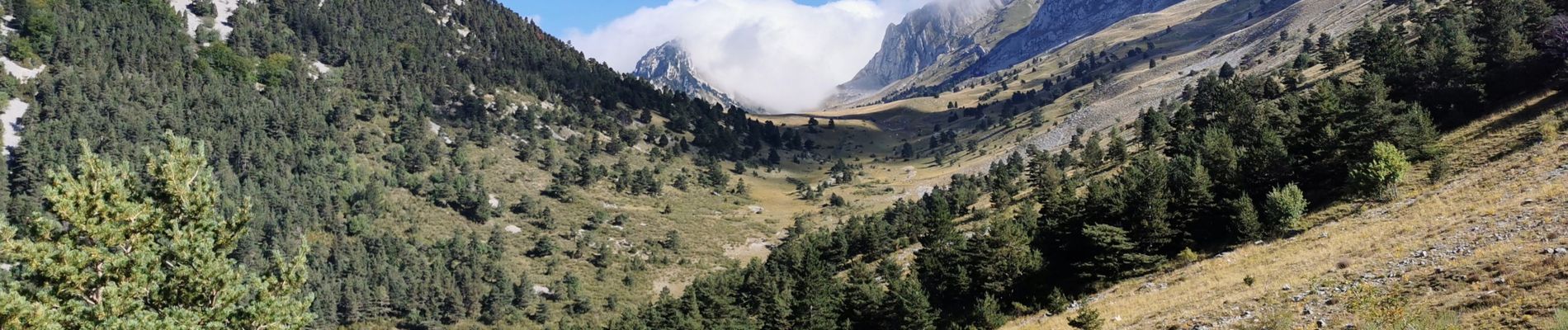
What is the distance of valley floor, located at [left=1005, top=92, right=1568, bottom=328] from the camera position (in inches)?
771

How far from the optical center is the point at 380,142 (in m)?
114

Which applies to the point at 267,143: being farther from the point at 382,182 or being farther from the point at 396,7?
the point at 396,7

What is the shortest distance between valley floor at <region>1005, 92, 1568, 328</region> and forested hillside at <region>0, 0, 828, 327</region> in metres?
61.2

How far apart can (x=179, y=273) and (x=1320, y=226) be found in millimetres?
45890

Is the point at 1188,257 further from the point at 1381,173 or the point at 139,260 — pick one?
the point at 139,260

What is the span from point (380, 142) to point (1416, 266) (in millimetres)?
119417

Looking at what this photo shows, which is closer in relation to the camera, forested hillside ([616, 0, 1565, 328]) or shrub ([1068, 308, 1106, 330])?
shrub ([1068, 308, 1106, 330])

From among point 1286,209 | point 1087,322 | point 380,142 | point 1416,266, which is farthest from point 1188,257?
point 380,142

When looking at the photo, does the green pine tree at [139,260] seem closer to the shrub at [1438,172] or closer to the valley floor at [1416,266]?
the valley floor at [1416,266]

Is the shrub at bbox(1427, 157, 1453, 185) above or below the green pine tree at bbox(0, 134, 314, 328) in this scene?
below

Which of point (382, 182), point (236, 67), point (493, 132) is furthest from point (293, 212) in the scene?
point (236, 67)

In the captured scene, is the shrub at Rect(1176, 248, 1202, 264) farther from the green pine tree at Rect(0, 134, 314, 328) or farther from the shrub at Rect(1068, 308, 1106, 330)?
the green pine tree at Rect(0, 134, 314, 328)

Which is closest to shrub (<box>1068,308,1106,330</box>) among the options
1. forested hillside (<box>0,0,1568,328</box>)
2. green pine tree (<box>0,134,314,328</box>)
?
forested hillside (<box>0,0,1568,328</box>)

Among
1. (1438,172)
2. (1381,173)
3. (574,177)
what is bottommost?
(574,177)
